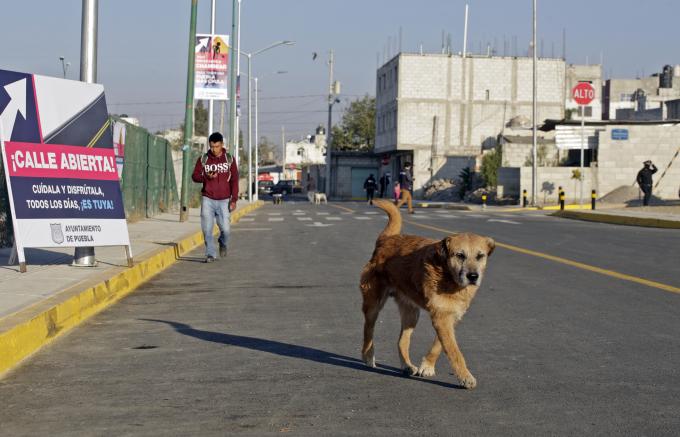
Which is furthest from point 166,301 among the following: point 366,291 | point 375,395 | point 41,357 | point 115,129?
point 115,129

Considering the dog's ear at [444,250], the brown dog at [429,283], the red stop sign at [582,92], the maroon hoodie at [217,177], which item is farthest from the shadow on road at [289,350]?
the red stop sign at [582,92]

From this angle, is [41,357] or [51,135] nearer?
[41,357]

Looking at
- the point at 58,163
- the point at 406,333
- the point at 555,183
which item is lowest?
the point at 406,333

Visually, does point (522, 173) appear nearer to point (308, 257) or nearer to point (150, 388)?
point (308, 257)

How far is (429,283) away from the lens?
222 inches

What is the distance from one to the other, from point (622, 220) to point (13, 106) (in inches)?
871

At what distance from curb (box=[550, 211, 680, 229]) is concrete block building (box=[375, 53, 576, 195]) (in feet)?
141

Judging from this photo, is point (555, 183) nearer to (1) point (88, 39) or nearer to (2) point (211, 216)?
(2) point (211, 216)

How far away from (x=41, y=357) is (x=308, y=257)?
9015mm

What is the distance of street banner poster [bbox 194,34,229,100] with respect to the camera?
28.2 metres

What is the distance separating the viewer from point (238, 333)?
8102 millimetres

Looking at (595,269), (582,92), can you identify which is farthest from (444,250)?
(582,92)

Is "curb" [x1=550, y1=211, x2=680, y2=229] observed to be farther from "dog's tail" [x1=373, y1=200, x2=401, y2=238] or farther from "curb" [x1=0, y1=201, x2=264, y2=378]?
"dog's tail" [x1=373, y1=200, x2=401, y2=238]

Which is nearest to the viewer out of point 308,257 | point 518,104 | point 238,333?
point 238,333
